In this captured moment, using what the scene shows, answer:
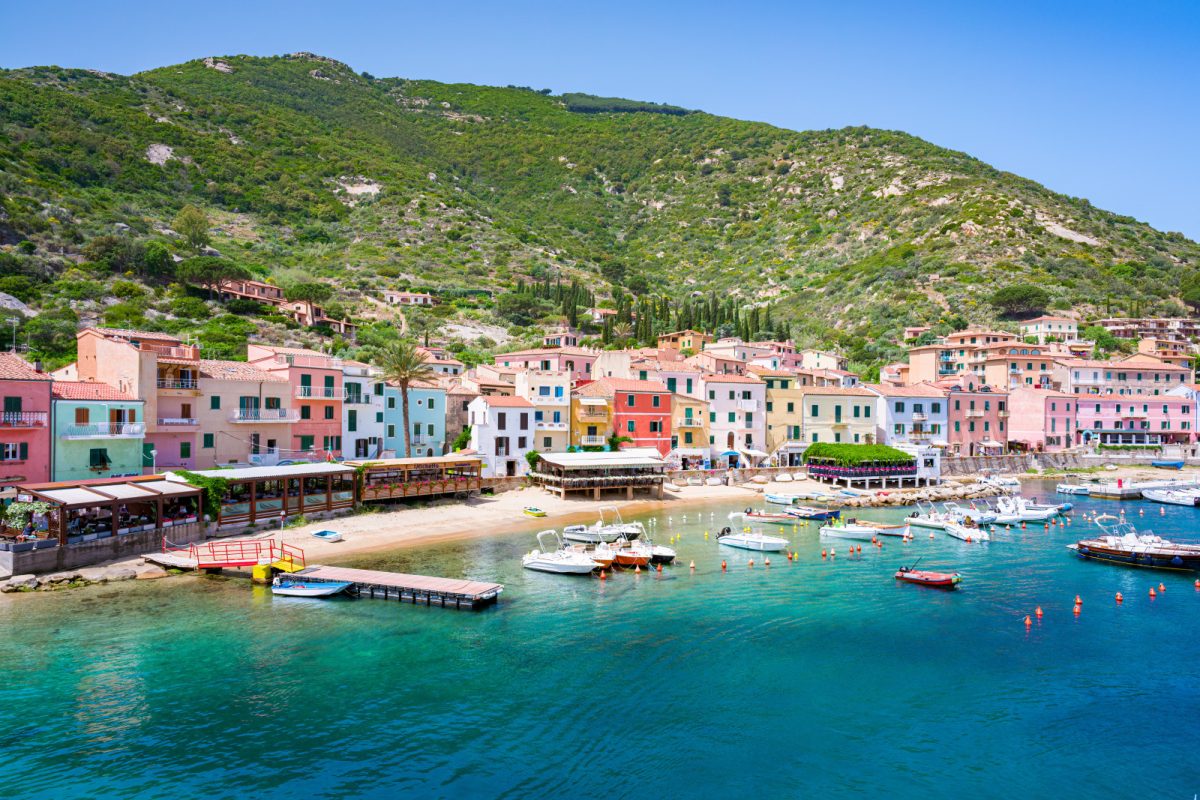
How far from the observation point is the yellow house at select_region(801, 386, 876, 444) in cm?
7569

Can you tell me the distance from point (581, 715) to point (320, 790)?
7393 mm

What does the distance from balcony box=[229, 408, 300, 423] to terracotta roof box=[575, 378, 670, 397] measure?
2388 cm

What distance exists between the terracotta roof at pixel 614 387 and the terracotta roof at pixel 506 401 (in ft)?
19.6

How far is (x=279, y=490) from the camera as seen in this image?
45.9 metres

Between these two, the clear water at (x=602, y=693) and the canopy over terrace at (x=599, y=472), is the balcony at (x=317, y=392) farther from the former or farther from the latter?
the clear water at (x=602, y=693)

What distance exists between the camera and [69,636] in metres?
27.2

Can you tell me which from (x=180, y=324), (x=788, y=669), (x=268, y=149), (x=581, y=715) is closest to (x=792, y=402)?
(x=788, y=669)

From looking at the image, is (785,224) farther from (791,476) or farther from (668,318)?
(791,476)

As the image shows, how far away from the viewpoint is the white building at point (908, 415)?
7881 centimetres

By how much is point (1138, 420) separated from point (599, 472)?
234ft

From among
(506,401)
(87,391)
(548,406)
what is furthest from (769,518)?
(87,391)

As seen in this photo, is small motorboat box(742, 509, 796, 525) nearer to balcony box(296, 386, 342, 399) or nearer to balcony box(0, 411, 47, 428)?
balcony box(296, 386, 342, 399)

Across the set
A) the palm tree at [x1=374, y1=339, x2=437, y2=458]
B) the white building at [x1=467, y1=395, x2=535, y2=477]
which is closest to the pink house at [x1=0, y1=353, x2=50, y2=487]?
the palm tree at [x1=374, y1=339, x2=437, y2=458]

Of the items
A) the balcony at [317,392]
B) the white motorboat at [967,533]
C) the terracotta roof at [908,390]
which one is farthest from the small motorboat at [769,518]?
the terracotta roof at [908,390]
